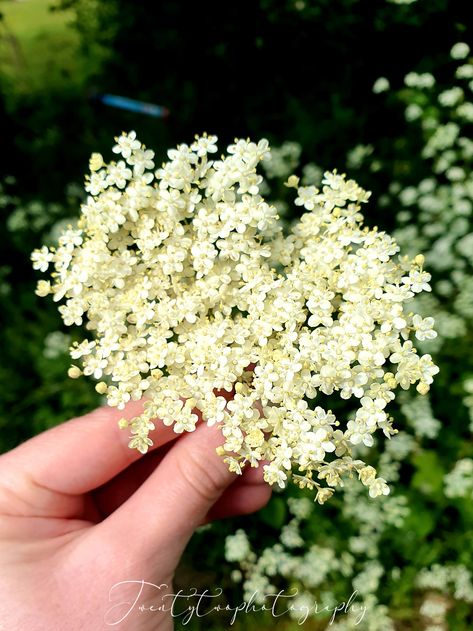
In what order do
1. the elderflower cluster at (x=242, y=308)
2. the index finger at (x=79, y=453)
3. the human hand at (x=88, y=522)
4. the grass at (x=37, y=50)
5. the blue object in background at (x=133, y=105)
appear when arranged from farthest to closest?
the grass at (x=37, y=50) < the blue object in background at (x=133, y=105) < the index finger at (x=79, y=453) < the human hand at (x=88, y=522) < the elderflower cluster at (x=242, y=308)

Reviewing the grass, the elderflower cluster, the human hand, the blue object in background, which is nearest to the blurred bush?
the blue object in background

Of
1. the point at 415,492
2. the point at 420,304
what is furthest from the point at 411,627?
the point at 420,304

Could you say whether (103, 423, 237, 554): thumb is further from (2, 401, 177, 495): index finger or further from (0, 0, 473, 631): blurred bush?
(0, 0, 473, 631): blurred bush

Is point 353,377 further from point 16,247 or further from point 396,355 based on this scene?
point 16,247

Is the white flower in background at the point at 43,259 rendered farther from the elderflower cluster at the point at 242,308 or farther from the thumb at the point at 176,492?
the thumb at the point at 176,492

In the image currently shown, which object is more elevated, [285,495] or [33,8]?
[33,8]

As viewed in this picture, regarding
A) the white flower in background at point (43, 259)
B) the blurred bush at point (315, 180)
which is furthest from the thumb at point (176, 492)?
the blurred bush at point (315, 180)
